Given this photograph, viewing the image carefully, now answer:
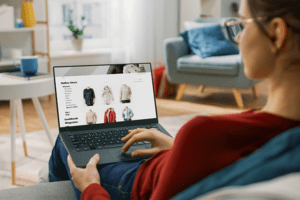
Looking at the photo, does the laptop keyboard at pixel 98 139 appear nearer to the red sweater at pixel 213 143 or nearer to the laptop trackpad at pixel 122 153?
the laptop trackpad at pixel 122 153

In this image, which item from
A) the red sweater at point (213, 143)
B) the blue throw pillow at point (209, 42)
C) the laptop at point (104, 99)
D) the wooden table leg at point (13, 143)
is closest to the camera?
the red sweater at point (213, 143)

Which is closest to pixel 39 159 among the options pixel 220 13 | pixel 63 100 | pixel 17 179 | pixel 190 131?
pixel 17 179

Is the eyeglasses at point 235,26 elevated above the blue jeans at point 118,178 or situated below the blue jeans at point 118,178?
above

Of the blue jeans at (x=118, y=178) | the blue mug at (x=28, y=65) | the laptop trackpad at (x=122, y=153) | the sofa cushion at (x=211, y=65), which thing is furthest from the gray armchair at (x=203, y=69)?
the blue jeans at (x=118, y=178)

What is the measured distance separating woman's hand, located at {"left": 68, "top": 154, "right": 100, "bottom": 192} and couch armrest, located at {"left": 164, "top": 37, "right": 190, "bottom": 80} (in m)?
3.10

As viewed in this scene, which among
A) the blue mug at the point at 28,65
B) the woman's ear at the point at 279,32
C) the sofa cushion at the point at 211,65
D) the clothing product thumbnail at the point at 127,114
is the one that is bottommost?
the sofa cushion at the point at 211,65

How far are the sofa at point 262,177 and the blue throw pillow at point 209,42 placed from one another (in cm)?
335

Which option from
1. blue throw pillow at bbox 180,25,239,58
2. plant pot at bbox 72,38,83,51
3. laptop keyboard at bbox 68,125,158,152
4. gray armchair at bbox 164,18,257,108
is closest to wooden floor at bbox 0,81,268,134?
gray armchair at bbox 164,18,257,108

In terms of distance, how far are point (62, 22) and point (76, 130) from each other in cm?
358

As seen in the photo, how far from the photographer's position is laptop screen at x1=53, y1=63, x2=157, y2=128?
1.16 metres

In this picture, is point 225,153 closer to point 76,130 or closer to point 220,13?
point 76,130

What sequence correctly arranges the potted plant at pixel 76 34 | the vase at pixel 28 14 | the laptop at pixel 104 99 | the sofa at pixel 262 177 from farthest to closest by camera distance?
the potted plant at pixel 76 34
the vase at pixel 28 14
the laptop at pixel 104 99
the sofa at pixel 262 177

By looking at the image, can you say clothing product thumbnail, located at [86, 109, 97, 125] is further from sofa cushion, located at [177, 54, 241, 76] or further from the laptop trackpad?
sofa cushion, located at [177, 54, 241, 76]

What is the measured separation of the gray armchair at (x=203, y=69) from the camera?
3576 millimetres
